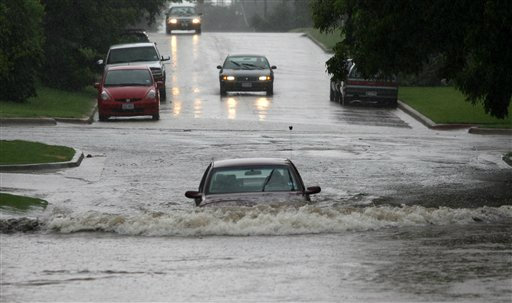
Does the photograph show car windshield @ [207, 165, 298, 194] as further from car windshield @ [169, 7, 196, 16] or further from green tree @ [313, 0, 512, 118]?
car windshield @ [169, 7, 196, 16]

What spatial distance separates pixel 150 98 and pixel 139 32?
25455mm

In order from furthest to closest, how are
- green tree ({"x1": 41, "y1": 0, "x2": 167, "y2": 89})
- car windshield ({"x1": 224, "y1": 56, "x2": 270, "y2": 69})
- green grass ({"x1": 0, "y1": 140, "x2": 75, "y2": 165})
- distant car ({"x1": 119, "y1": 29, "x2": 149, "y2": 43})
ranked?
distant car ({"x1": 119, "y1": 29, "x2": 149, "y2": 43})
car windshield ({"x1": 224, "y1": 56, "x2": 270, "y2": 69})
green tree ({"x1": 41, "y1": 0, "x2": 167, "y2": 89})
green grass ({"x1": 0, "y1": 140, "x2": 75, "y2": 165})

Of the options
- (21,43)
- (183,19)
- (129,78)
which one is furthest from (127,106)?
(183,19)

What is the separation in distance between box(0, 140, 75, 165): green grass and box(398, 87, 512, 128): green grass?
40.4ft

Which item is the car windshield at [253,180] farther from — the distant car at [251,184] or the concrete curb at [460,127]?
the concrete curb at [460,127]

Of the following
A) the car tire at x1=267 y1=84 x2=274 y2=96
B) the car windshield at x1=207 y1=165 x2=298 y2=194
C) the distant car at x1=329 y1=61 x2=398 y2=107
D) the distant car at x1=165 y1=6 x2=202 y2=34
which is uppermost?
the car windshield at x1=207 y1=165 x2=298 y2=194

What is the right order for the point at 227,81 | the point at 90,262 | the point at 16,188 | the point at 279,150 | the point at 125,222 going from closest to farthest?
the point at 90,262 → the point at 125,222 → the point at 16,188 → the point at 279,150 → the point at 227,81

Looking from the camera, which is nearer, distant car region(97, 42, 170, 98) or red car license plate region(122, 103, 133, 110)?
red car license plate region(122, 103, 133, 110)

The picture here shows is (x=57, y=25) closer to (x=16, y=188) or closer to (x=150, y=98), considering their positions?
(x=150, y=98)

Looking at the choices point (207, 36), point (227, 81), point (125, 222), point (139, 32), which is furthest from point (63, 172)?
point (207, 36)

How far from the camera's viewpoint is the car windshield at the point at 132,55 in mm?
49625

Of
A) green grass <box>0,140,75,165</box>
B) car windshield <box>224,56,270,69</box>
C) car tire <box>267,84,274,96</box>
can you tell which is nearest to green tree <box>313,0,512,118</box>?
green grass <box>0,140,75,165</box>

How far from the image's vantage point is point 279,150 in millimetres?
33500

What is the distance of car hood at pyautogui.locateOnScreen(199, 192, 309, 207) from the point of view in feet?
63.8
